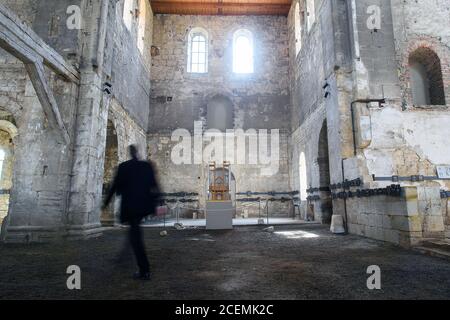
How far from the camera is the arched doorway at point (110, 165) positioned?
9557 mm

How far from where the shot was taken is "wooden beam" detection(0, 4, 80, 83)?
465 cm

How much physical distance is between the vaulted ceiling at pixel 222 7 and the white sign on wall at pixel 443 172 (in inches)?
432

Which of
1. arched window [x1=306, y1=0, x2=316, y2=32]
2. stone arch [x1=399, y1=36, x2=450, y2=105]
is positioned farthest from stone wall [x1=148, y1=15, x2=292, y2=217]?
stone arch [x1=399, y1=36, x2=450, y2=105]

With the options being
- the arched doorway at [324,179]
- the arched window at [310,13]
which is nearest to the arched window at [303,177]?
the arched doorway at [324,179]

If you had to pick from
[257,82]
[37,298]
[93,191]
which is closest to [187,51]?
[257,82]

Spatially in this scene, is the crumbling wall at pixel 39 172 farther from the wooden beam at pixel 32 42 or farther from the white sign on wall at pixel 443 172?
Answer: the white sign on wall at pixel 443 172

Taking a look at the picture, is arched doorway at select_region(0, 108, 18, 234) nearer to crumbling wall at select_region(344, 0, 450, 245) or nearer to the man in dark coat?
the man in dark coat

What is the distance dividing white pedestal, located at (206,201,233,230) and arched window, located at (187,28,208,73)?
351 inches

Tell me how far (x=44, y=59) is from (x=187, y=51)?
10070 mm

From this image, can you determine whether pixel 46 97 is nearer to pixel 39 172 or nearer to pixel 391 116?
pixel 39 172

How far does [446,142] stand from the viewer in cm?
805

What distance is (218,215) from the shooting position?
8.41m

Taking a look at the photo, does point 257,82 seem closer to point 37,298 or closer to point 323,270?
point 323,270
